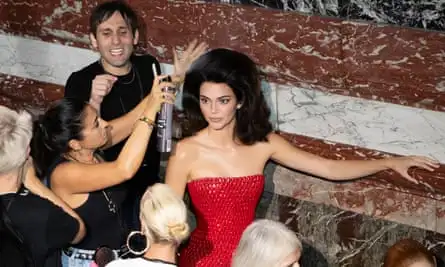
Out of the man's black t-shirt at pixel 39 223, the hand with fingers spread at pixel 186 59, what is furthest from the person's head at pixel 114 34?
the man's black t-shirt at pixel 39 223

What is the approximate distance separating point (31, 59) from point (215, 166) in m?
2.13

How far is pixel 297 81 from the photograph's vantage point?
4.96 metres

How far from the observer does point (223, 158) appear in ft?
14.3

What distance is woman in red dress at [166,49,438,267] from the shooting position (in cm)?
426

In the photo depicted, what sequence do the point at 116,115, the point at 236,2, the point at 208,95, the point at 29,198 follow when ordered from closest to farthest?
the point at 29,198 → the point at 208,95 → the point at 116,115 → the point at 236,2

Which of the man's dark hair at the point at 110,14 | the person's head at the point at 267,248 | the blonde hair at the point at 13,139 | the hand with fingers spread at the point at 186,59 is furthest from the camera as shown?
the man's dark hair at the point at 110,14

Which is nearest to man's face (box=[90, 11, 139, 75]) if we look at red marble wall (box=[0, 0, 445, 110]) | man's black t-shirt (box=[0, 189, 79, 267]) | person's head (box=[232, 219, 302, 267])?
red marble wall (box=[0, 0, 445, 110])

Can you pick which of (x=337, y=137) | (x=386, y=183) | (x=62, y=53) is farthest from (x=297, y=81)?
(x=62, y=53)

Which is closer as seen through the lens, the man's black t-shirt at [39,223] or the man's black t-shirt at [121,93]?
the man's black t-shirt at [39,223]

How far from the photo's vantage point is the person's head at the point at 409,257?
3.69 metres

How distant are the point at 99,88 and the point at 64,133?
489mm

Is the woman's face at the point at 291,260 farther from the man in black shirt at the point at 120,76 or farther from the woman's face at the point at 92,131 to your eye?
the man in black shirt at the point at 120,76

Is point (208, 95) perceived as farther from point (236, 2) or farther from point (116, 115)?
point (236, 2)

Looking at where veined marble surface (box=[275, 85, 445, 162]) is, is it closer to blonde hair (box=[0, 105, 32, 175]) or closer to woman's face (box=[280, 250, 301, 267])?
woman's face (box=[280, 250, 301, 267])
